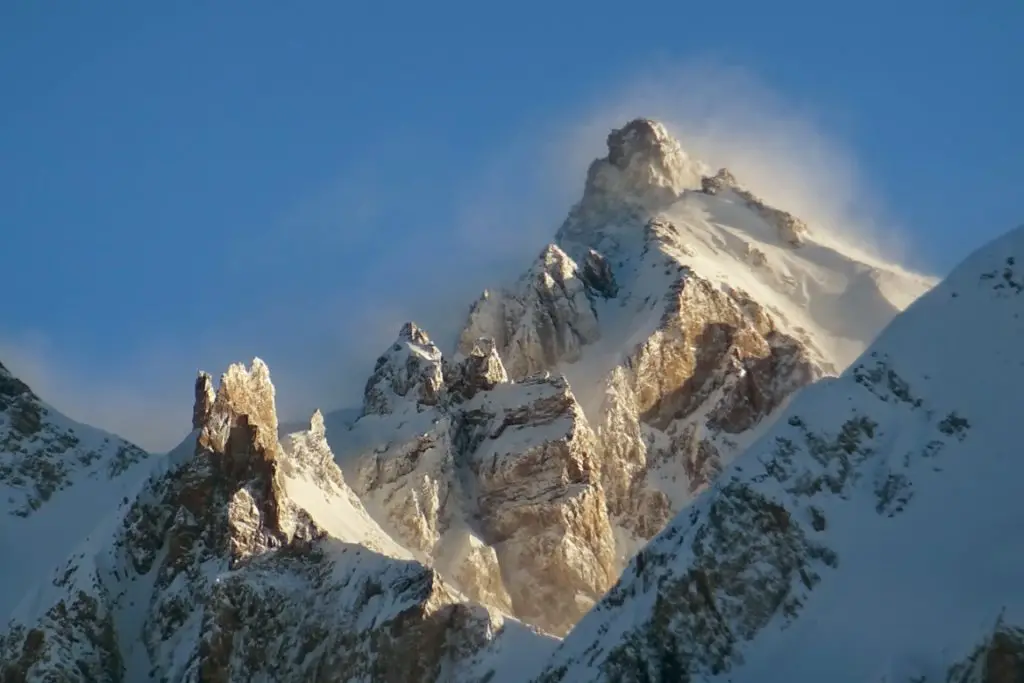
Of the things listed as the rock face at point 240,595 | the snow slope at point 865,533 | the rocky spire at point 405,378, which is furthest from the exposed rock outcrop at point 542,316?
the snow slope at point 865,533

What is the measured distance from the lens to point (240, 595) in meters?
106

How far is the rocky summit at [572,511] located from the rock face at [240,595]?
20cm

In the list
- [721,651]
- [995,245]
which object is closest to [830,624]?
[721,651]

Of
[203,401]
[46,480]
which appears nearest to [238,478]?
[203,401]

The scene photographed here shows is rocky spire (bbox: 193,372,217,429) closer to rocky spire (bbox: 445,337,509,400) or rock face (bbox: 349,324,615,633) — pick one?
rock face (bbox: 349,324,615,633)

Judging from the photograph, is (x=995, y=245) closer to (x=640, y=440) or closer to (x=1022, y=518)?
(x=1022, y=518)

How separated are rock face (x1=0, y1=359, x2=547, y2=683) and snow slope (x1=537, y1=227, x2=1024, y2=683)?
13298 mm

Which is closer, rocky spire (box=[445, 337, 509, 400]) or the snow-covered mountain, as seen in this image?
the snow-covered mountain

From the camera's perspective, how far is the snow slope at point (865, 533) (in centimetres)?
7406

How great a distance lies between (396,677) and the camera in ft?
323

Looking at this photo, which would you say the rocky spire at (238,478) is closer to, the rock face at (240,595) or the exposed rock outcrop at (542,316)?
the rock face at (240,595)

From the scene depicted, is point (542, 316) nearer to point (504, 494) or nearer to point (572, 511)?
point (504, 494)

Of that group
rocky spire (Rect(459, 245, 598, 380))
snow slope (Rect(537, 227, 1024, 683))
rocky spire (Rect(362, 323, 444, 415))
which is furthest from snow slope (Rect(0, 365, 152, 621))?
rocky spire (Rect(459, 245, 598, 380))

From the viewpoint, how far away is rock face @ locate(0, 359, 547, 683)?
100375 mm
